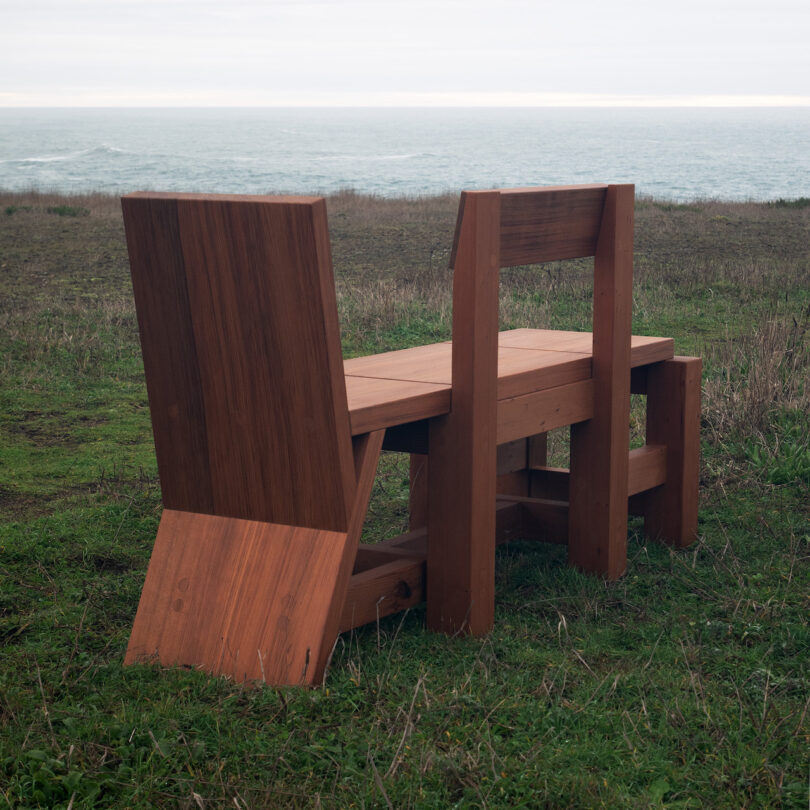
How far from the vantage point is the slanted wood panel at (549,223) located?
3.60 m

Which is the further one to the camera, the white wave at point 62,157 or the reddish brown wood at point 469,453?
the white wave at point 62,157

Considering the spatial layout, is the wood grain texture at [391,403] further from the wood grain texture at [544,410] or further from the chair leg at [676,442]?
the chair leg at [676,442]

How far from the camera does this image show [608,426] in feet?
13.6

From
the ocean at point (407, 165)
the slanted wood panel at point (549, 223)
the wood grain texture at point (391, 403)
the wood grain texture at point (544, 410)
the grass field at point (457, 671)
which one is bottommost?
the ocean at point (407, 165)

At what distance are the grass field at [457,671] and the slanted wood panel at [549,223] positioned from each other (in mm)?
1309

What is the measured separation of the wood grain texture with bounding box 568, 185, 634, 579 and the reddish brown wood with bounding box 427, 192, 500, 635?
2.42ft

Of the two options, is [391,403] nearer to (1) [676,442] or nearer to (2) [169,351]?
(2) [169,351]

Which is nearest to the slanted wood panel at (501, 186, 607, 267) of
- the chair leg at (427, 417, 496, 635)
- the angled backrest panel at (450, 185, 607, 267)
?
the angled backrest panel at (450, 185, 607, 267)

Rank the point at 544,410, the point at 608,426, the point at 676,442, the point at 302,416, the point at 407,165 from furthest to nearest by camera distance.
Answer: the point at 407,165, the point at 676,442, the point at 608,426, the point at 544,410, the point at 302,416

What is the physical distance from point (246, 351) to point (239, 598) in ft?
2.53

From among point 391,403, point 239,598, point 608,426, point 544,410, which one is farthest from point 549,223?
point 239,598

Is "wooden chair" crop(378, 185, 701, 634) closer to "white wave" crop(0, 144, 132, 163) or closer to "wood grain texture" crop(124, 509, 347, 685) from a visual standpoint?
"wood grain texture" crop(124, 509, 347, 685)

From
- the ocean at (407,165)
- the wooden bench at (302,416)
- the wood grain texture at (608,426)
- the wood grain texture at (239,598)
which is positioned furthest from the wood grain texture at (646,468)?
the ocean at (407,165)

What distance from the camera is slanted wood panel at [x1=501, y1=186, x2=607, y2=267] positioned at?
11.8ft
